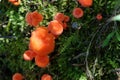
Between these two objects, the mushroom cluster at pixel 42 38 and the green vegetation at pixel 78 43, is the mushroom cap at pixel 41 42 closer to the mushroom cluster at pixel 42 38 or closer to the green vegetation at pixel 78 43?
the mushroom cluster at pixel 42 38

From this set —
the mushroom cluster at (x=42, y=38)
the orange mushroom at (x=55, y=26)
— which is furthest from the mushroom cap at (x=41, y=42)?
the orange mushroom at (x=55, y=26)

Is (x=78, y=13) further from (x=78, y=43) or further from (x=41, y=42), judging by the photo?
(x=41, y=42)

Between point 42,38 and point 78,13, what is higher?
point 78,13

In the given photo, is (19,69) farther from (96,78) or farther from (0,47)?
(96,78)

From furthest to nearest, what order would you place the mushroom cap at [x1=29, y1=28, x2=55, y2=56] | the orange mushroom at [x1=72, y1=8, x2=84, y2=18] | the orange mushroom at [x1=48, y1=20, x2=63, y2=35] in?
the orange mushroom at [x1=72, y1=8, x2=84, y2=18]
the orange mushroom at [x1=48, y1=20, x2=63, y2=35]
the mushroom cap at [x1=29, y1=28, x2=55, y2=56]

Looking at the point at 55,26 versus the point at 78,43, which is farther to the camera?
the point at 78,43

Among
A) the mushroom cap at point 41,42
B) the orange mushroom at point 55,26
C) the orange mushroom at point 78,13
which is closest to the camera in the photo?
the mushroom cap at point 41,42

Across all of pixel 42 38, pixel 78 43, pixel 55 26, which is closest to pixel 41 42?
pixel 42 38

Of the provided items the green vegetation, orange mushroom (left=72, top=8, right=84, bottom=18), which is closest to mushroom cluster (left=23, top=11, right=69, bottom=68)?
orange mushroom (left=72, top=8, right=84, bottom=18)

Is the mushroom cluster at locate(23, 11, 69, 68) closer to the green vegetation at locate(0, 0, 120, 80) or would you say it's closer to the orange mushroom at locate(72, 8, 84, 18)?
the orange mushroom at locate(72, 8, 84, 18)

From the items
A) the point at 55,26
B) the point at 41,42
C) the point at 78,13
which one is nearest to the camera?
the point at 41,42

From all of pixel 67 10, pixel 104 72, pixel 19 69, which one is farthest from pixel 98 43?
pixel 19 69
